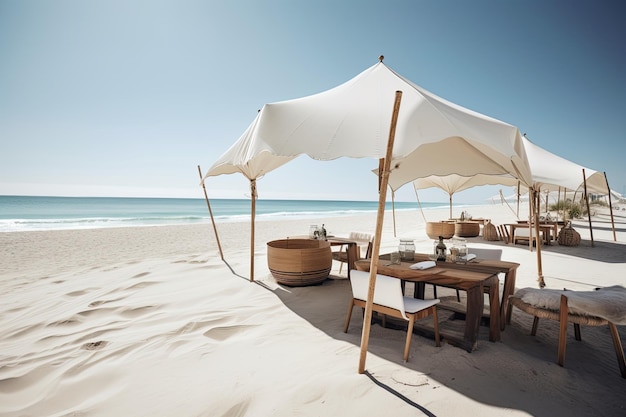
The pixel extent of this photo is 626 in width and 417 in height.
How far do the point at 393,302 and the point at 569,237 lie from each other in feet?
31.3

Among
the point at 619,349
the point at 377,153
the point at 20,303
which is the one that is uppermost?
the point at 377,153

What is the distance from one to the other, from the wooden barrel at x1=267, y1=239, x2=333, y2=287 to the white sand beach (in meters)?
0.19

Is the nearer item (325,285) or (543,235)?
(325,285)

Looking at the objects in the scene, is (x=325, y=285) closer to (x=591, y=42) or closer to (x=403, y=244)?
(x=403, y=244)

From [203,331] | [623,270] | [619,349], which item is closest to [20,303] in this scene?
[203,331]

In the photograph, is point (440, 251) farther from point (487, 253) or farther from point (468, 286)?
point (487, 253)

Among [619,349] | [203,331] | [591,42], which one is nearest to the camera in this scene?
[619,349]

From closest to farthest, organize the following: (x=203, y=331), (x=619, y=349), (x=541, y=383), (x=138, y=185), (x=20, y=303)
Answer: (x=541, y=383) → (x=619, y=349) → (x=203, y=331) → (x=20, y=303) → (x=138, y=185)

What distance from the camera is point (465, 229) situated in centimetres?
1124

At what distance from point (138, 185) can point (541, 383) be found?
104993mm

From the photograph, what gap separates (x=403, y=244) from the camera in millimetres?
3631

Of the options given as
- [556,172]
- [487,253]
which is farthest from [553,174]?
[487,253]

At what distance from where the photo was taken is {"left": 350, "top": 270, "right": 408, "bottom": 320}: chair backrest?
2576mm

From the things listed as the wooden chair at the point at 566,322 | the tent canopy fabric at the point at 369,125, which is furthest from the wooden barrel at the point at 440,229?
the wooden chair at the point at 566,322
